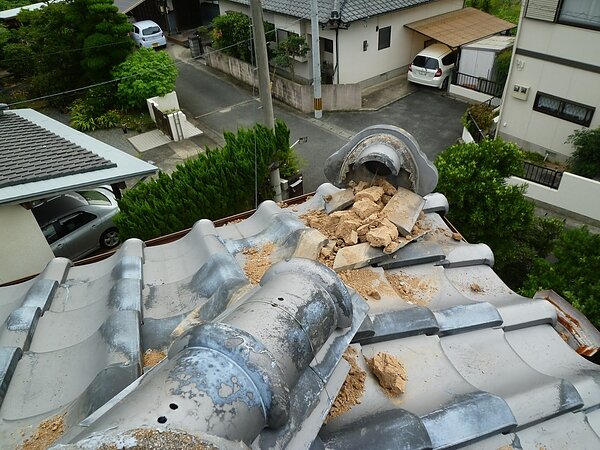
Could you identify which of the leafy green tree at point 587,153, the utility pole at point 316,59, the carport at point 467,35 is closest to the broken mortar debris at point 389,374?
the leafy green tree at point 587,153

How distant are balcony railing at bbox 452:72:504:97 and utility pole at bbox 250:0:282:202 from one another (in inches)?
485

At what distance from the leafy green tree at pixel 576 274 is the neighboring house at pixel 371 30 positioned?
13607mm

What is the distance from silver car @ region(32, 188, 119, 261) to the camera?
34.8 ft

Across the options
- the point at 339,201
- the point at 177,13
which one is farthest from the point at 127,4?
the point at 339,201

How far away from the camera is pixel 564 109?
1399 centimetres

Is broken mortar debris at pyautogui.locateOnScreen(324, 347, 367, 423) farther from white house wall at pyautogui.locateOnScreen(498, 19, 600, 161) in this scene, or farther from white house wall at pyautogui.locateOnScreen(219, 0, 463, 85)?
white house wall at pyautogui.locateOnScreen(219, 0, 463, 85)

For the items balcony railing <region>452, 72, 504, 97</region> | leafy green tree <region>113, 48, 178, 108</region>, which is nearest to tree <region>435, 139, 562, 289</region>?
balcony railing <region>452, 72, 504, 97</region>

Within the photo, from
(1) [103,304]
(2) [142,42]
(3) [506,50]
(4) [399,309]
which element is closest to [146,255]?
(1) [103,304]

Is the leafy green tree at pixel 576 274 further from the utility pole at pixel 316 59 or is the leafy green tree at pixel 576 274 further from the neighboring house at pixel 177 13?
the neighboring house at pixel 177 13

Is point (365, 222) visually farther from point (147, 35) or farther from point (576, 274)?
point (147, 35)

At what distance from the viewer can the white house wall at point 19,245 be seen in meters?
7.96

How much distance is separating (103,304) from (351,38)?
60.5ft

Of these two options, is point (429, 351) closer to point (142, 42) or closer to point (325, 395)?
point (325, 395)

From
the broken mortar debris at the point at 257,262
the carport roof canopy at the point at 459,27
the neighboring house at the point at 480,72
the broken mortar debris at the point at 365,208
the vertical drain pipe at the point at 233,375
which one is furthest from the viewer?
the carport roof canopy at the point at 459,27
